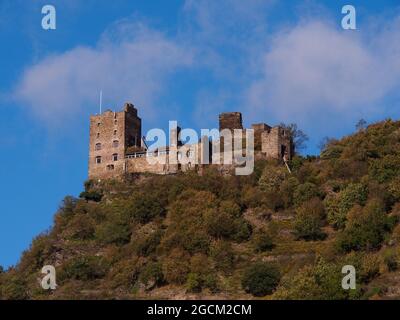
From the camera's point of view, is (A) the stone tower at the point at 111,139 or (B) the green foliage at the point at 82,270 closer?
(B) the green foliage at the point at 82,270

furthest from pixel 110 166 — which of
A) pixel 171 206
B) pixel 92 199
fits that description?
pixel 171 206

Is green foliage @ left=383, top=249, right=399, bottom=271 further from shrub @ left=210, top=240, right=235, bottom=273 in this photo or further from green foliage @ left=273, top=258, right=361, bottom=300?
shrub @ left=210, top=240, right=235, bottom=273

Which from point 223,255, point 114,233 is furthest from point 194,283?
point 114,233

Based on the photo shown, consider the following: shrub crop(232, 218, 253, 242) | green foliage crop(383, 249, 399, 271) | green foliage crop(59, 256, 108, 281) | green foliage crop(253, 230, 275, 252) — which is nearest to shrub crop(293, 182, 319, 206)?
shrub crop(232, 218, 253, 242)

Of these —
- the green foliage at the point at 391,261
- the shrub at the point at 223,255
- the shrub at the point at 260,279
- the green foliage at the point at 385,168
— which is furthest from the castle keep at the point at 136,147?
the green foliage at the point at 391,261

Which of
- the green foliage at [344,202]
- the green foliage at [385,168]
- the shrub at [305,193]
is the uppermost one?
the green foliage at [385,168]

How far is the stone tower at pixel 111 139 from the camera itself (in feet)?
268

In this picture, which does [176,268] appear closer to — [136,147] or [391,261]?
[391,261]

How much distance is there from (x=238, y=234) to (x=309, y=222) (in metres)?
5.25

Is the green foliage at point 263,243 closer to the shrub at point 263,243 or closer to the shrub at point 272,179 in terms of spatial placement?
the shrub at point 263,243

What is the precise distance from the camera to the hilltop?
193ft

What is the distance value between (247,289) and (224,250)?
6040 mm

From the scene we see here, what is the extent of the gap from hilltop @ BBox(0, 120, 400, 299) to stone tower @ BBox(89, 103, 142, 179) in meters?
1.59

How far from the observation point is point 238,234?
67938 millimetres
